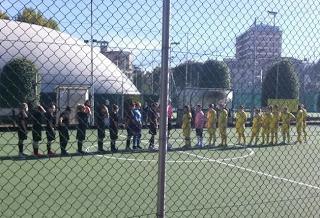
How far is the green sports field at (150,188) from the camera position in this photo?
7664mm

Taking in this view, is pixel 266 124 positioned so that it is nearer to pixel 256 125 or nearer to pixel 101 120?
pixel 256 125

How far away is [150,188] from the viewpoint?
9648 mm

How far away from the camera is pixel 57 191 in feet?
30.1

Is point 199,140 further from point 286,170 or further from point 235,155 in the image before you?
point 286,170

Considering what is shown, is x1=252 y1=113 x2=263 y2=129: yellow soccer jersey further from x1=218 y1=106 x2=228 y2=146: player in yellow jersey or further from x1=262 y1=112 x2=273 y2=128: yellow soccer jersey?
x1=218 y1=106 x2=228 y2=146: player in yellow jersey

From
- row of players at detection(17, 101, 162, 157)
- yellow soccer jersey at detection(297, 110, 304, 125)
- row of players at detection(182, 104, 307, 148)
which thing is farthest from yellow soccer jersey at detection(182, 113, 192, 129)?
yellow soccer jersey at detection(297, 110, 304, 125)

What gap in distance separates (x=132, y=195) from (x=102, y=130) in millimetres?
7635

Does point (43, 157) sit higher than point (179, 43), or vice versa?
point (179, 43)

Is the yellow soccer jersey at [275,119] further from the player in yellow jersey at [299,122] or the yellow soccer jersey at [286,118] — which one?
the player in yellow jersey at [299,122]

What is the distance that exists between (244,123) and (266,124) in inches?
41.5

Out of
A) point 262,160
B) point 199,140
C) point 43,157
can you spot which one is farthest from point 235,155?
point 43,157

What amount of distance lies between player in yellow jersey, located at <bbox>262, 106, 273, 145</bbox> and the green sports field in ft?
18.4

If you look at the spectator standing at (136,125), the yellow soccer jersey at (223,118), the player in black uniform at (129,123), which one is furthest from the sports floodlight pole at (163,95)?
the yellow soccer jersey at (223,118)

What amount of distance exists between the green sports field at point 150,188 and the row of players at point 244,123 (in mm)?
4081
